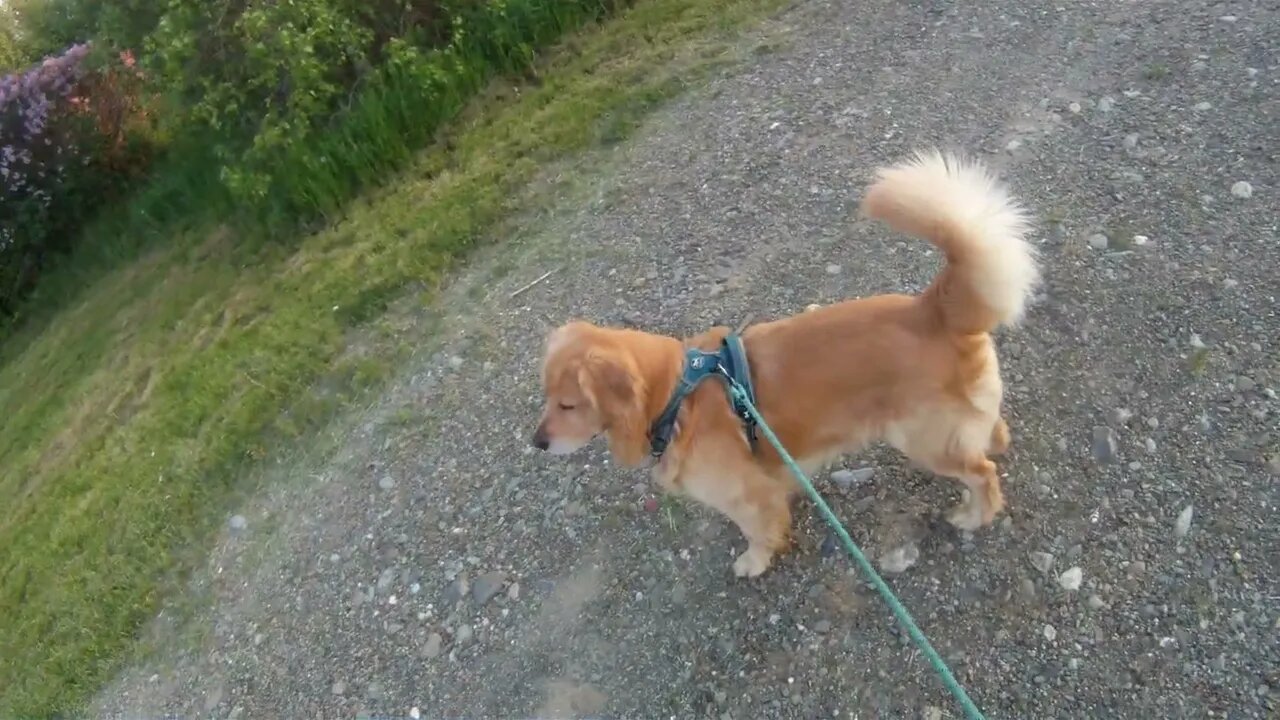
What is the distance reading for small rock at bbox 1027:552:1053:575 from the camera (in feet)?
11.4

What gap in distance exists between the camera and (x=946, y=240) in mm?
2965

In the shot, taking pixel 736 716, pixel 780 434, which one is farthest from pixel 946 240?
pixel 736 716

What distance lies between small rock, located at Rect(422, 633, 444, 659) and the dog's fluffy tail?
2.90 metres

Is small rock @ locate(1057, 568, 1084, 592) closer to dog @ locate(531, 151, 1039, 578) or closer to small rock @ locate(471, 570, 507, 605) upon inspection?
dog @ locate(531, 151, 1039, 578)

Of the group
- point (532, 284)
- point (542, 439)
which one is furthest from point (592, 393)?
point (532, 284)

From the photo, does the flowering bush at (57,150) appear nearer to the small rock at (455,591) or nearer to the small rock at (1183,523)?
the small rock at (455,591)

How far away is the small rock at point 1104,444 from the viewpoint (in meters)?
3.76

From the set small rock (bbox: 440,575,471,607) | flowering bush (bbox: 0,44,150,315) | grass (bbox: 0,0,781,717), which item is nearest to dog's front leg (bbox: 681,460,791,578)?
small rock (bbox: 440,575,471,607)

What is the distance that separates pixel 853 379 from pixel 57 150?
10.8 m

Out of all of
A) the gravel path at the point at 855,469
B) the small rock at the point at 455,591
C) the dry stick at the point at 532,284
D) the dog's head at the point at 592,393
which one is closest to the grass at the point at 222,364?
the gravel path at the point at 855,469

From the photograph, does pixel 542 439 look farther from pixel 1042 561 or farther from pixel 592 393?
pixel 1042 561

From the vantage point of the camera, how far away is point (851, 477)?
13.3ft

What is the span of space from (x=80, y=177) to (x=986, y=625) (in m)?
11.4

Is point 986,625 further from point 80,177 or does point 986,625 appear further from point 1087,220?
point 80,177
